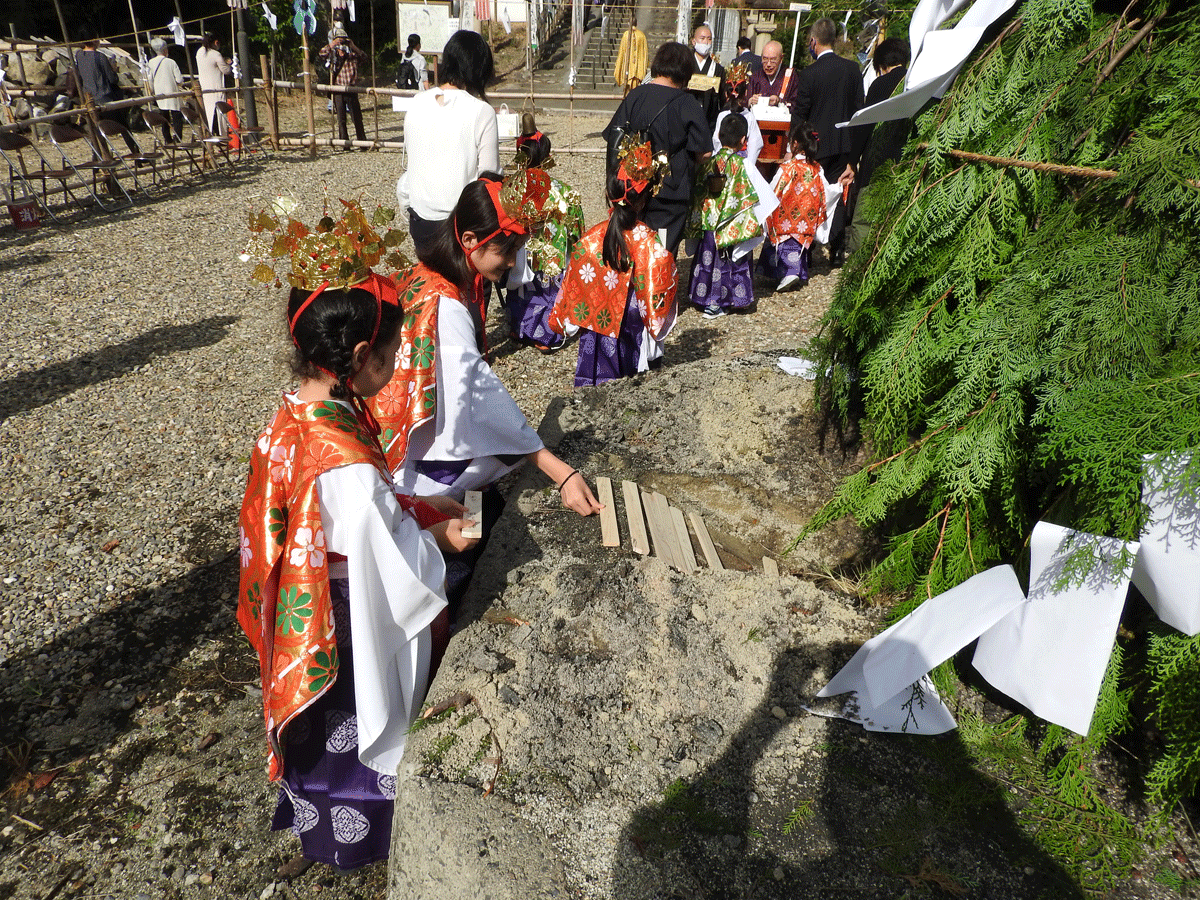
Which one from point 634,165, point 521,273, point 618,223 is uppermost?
point 634,165

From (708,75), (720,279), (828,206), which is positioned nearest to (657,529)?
(720,279)

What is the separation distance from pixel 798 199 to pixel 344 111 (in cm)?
922

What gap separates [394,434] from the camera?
8.70 feet

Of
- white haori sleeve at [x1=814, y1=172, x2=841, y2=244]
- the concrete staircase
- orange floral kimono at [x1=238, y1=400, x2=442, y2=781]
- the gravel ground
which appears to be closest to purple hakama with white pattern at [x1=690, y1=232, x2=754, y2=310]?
the gravel ground

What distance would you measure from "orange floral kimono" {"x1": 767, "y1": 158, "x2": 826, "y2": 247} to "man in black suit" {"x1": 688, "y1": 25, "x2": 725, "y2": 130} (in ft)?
2.84

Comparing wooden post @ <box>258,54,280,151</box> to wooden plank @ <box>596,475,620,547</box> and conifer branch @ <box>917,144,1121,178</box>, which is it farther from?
conifer branch @ <box>917,144,1121,178</box>

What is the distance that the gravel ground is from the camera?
2279mm

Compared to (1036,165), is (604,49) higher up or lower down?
higher up

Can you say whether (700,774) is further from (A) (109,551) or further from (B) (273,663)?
(A) (109,551)

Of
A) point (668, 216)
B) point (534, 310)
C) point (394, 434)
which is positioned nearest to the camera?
point (394, 434)

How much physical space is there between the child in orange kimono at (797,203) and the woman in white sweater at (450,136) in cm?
320

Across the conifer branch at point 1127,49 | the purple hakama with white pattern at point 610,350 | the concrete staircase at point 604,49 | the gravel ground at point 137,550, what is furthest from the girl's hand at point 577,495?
the concrete staircase at point 604,49

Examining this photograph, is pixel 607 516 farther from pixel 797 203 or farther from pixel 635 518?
pixel 797 203

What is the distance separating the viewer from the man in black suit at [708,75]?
7.16m
